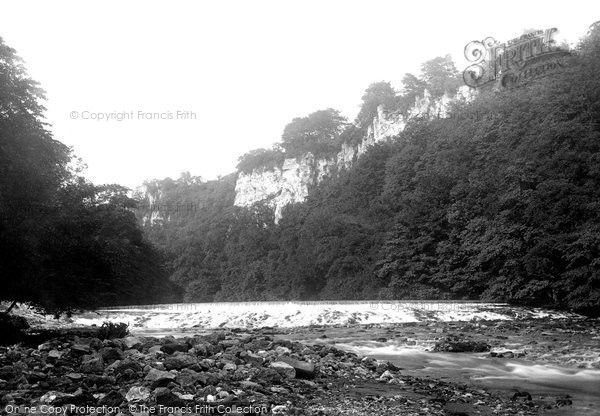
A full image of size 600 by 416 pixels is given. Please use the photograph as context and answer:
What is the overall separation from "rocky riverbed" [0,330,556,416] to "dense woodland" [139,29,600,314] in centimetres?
1802

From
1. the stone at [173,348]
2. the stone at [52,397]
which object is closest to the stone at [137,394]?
the stone at [52,397]

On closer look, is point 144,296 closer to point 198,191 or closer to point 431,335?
point 431,335

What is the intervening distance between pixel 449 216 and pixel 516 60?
23.1 metres

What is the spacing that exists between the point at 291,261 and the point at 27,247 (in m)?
39.2

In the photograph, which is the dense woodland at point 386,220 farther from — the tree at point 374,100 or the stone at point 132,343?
the stone at point 132,343

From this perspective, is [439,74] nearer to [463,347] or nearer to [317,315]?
[317,315]

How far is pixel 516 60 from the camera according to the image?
48000 mm

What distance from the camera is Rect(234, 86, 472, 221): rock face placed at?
56.8 m

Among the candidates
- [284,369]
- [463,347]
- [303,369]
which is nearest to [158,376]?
[284,369]

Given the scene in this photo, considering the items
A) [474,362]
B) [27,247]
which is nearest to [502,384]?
[474,362]

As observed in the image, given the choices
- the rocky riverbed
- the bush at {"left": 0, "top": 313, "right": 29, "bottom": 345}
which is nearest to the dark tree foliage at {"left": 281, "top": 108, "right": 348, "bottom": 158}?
the bush at {"left": 0, "top": 313, "right": 29, "bottom": 345}

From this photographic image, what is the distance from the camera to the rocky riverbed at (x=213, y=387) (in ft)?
16.8

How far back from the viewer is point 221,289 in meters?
63.5

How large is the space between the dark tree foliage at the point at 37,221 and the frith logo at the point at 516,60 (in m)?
40.3
